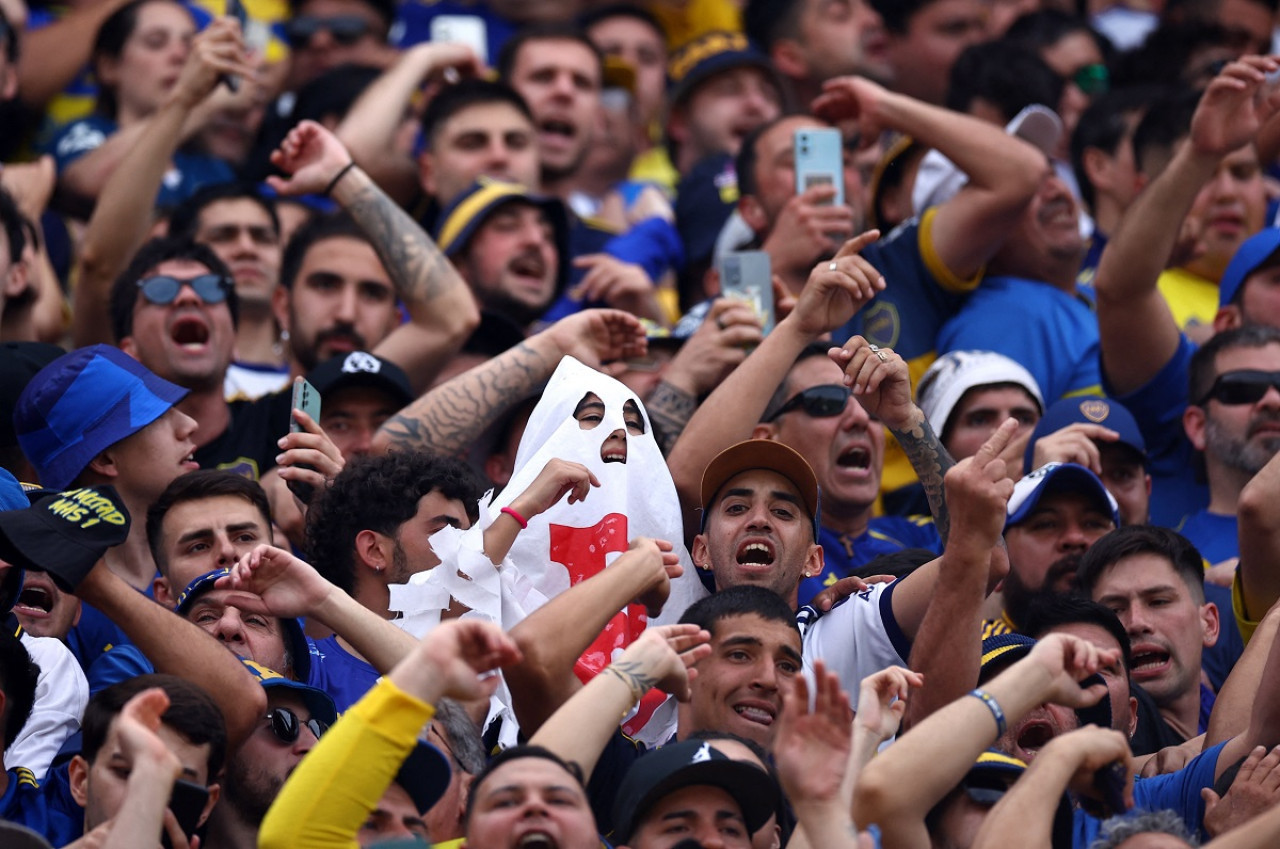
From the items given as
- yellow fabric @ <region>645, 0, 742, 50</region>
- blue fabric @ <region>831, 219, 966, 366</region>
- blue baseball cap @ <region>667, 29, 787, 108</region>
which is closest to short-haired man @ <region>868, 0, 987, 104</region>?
blue baseball cap @ <region>667, 29, 787, 108</region>

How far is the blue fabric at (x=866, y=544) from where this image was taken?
8.30 m

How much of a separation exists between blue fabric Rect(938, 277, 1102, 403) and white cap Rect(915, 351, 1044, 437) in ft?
1.07

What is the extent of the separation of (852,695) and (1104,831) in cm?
127

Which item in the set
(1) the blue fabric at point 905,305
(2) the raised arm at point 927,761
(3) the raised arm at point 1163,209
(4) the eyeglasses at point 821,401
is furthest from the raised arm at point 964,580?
(1) the blue fabric at point 905,305

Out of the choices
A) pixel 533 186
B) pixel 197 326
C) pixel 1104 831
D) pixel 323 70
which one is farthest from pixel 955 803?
pixel 323 70

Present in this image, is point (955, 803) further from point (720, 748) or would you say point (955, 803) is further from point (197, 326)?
point (197, 326)

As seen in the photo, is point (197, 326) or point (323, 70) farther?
point (323, 70)

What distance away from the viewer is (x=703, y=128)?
12023 mm

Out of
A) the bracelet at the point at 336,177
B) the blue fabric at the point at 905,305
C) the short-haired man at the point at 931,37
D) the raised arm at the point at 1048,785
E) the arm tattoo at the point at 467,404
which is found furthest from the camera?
the short-haired man at the point at 931,37

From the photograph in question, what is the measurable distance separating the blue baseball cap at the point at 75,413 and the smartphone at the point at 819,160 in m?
2.89

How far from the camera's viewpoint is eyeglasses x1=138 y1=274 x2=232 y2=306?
29.1 ft

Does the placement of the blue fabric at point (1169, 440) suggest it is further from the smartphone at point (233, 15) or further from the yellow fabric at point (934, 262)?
the smartphone at point (233, 15)

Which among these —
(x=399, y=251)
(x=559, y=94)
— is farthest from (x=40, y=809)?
(x=559, y=94)

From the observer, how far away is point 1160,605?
7.93 meters
